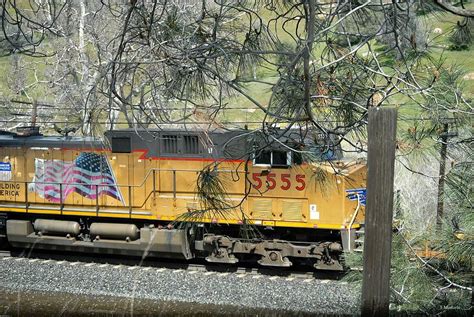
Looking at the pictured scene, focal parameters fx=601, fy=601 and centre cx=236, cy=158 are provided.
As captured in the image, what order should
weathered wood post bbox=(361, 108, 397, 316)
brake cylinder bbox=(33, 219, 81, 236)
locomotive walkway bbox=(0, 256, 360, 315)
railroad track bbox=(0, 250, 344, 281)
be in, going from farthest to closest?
brake cylinder bbox=(33, 219, 81, 236)
railroad track bbox=(0, 250, 344, 281)
locomotive walkway bbox=(0, 256, 360, 315)
weathered wood post bbox=(361, 108, 397, 316)

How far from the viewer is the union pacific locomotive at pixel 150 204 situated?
1045 centimetres

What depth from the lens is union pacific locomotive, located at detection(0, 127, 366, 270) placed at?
10.5 m

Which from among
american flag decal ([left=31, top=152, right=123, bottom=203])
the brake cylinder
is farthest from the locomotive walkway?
american flag decal ([left=31, top=152, right=123, bottom=203])

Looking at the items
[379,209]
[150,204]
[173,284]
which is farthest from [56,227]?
[379,209]

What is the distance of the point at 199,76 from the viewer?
343 centimetres

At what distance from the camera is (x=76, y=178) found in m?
12.0

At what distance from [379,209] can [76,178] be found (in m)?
10.6

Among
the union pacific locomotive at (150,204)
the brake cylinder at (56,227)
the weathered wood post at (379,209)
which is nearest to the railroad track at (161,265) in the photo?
the union pacific locomotive at (150,204)

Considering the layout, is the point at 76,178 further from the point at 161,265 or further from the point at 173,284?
the point at 173,284

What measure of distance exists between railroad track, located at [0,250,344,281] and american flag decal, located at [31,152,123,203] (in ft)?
4.02

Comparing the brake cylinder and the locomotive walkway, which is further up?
the brake cylinder

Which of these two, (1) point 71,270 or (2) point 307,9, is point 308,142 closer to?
(2) point 307,9

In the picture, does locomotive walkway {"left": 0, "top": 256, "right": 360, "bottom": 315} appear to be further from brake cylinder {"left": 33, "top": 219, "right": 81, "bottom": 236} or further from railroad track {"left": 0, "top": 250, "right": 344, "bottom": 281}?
brake cylinder {"left": 33, "top": 219, "right": 81, "bottom": 236}

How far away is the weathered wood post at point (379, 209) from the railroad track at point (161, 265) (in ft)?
27.4
